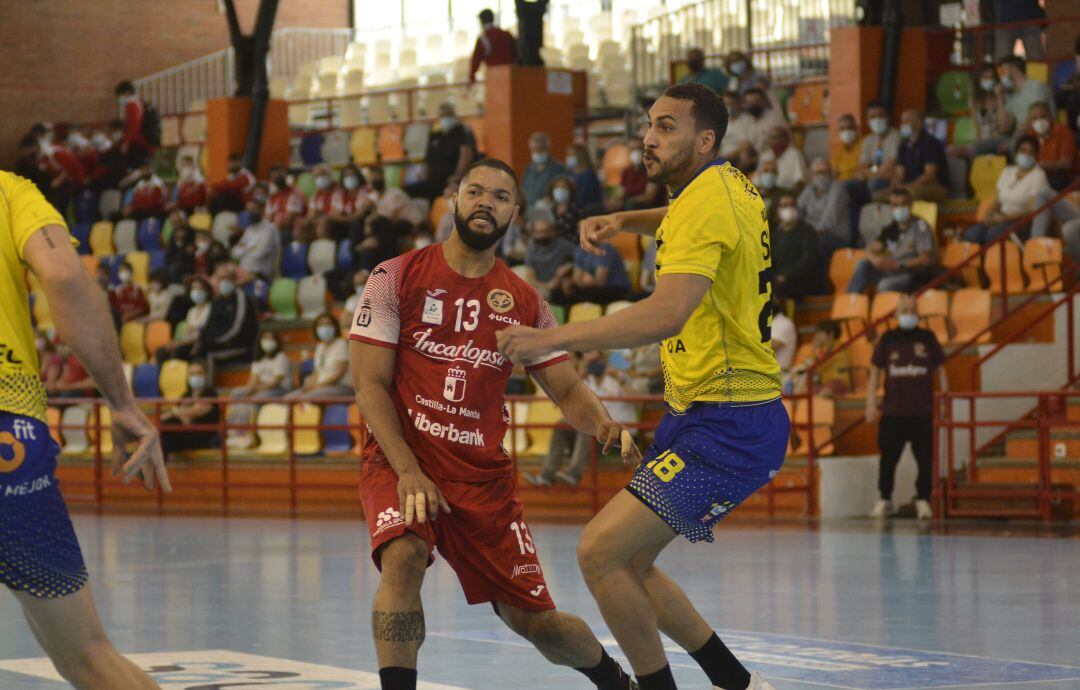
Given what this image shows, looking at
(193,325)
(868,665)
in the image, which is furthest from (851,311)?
(868,665)

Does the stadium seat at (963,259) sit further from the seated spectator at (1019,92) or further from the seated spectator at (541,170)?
the seated spectator at (541,170)

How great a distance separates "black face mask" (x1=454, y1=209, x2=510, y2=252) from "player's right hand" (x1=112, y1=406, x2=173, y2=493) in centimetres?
197

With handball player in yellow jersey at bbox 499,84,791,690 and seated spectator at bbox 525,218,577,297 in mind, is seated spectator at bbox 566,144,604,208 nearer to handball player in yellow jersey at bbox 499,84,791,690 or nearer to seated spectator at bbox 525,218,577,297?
seated spectator at bbox 525,218,577,297

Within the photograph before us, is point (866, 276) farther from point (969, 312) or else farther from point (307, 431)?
point (307, 431)

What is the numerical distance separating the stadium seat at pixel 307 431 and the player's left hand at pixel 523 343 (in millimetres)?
16006

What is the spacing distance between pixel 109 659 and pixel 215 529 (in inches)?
522

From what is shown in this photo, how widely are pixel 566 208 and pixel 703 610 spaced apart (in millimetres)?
11122

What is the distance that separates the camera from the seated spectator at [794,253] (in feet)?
64.2

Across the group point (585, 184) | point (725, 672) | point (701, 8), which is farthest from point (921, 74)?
point (725, 672)

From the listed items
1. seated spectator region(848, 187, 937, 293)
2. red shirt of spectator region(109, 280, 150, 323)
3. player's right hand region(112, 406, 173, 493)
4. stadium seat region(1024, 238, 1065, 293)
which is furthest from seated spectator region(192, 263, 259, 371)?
player's right hand region(112, 406, 173, 493)

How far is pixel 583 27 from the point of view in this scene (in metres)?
33.5

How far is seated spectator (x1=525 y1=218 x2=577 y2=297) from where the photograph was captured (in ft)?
68.4

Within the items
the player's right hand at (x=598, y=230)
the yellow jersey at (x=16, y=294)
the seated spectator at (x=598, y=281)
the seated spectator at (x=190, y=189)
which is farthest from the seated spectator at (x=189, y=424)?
the yellow jersey at (x=16, y=294)

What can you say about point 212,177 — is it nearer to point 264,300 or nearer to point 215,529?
point 264,300
